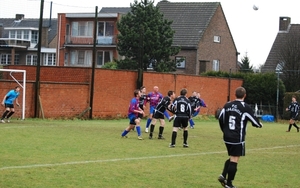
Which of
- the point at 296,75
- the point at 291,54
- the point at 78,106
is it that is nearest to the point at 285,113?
the point at 296,75

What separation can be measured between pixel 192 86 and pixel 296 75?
12.9m

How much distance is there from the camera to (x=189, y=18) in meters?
67.1

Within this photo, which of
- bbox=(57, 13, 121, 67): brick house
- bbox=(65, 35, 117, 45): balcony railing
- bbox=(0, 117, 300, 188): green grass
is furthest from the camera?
bbox=(57, 13, 121, 67): brick house

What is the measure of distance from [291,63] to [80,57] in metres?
20.8

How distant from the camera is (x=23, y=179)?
1285 centimetres

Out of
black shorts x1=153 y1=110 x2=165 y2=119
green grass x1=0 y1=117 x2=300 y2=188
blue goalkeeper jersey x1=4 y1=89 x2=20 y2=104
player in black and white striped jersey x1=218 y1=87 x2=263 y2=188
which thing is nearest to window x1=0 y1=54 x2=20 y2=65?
blue goalkeeper jersey x1=4 y1=89 x2=20 y2=104

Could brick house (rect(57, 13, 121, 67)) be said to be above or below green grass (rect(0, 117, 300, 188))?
above

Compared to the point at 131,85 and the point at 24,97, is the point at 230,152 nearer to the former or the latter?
the point at 24,97

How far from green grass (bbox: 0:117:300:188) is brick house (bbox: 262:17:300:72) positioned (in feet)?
152

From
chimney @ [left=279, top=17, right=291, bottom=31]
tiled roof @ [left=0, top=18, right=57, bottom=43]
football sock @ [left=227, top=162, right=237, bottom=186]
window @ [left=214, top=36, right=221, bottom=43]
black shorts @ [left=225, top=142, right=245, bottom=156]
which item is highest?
chimney @ [left=279, top=17, right=291, bottom=31]

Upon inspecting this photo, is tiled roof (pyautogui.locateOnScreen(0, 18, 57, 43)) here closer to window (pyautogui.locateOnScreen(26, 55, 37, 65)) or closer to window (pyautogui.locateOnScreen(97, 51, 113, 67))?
window (pyautogui.locateOnScreen(26, 55, 37, 65))

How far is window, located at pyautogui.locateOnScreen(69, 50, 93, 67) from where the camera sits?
219 ft

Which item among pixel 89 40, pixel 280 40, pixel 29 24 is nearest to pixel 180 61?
pixel 89 40

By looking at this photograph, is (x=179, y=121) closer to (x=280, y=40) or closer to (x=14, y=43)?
(x=280, y=40)
